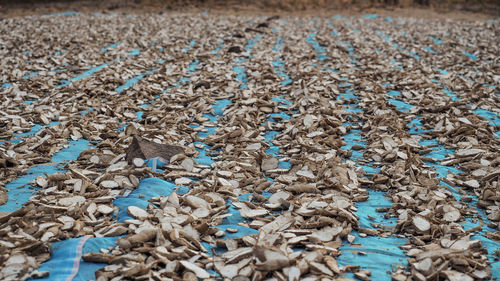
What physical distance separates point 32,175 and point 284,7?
11537mm

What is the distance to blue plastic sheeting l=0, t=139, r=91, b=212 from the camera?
217 centimetres

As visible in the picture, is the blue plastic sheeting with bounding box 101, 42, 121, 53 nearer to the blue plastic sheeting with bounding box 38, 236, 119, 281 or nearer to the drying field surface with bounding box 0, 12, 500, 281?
the drying field surface with bounding box 0, 12, 500, 281

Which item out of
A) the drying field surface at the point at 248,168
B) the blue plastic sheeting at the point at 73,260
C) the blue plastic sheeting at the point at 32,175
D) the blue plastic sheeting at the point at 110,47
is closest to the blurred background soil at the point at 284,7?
the blue plastic sheeting at the point at 110,47

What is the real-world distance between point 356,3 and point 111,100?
11.6m

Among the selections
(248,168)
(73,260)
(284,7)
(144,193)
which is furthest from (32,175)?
(284,7)

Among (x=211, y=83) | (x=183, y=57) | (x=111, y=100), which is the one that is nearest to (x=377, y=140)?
(x=211, y=83)

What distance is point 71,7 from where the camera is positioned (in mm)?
12711

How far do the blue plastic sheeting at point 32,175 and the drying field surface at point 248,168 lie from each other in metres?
0.01

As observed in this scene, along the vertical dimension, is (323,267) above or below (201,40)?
below

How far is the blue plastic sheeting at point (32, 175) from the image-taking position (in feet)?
7.13

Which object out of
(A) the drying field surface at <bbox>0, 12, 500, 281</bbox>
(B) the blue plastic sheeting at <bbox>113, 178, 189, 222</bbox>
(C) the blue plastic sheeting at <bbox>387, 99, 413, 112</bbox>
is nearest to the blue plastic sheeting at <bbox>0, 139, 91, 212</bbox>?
(A) the drying field surface at <bbox>0, 12, 500, 281</bbox>

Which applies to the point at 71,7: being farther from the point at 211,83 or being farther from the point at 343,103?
the point at 343,103

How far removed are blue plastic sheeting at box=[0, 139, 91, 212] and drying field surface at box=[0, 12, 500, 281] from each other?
0.04 ft

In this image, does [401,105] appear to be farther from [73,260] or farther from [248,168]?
[73,260]
